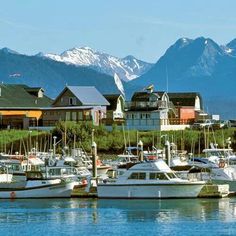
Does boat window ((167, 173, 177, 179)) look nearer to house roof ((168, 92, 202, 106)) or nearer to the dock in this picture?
the dock

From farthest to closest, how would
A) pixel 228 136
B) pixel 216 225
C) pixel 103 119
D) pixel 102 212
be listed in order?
pixel 103 119
pixel 228 136
pixel 102 212
pixel 216 225

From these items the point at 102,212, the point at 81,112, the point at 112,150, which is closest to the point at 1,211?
the point at 102,212

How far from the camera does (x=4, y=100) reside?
114 metres

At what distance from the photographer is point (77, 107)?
10988 centimetres

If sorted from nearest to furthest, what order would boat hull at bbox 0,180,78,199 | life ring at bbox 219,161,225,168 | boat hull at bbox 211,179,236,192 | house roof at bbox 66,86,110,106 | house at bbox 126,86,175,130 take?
boat hull at bbox 0,180,78,199, boat hull at bbox 211,179,236,192, life ring at bbox 219,161,225,168, house at bbox 126,86,175,130, house roof at bbox 66,86,110,106

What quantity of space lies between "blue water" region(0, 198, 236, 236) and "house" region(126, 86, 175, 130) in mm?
49558

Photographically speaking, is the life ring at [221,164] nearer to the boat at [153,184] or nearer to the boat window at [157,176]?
the boat at [153,184]

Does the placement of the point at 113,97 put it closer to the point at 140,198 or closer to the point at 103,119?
the point at 103,119

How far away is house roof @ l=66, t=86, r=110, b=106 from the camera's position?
114 m

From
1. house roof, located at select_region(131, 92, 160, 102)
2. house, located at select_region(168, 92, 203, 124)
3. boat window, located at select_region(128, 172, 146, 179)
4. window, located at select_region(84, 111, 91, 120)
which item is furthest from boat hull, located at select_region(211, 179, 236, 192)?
house roof, located at select_region(131, 92, 160, 102)

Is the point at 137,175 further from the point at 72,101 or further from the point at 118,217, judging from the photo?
the point at 72,101

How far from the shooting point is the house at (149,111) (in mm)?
106500

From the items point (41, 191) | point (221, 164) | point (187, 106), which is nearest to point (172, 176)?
point (41, 191)

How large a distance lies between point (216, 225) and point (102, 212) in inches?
306
